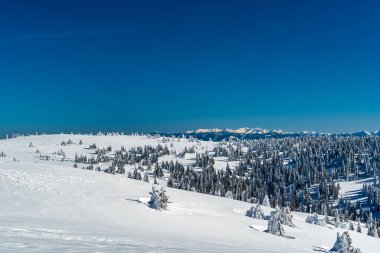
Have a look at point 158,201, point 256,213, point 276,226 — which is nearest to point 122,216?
point 158,201

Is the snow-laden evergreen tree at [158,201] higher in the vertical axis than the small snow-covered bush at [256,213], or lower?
higher

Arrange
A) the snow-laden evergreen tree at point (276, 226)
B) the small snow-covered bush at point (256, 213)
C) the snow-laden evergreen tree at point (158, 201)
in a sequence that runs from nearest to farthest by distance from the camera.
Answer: the snow-laden evergreen tree at point (276, 226), the snow-laden evergreen tree at point (158, 201), the small snow-covered bush at point (256, 213)

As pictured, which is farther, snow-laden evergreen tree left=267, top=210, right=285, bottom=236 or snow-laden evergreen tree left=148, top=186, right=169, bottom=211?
snow-laden evergreen tree left=148, top=186, right=169, bottom=211

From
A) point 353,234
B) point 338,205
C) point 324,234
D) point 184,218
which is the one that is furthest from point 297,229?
point 338,205

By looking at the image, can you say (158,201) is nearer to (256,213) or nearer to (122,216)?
(122,216)

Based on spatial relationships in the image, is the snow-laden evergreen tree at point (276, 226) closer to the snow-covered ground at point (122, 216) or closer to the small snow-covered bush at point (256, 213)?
the snow-covered ground at point (122, 216)

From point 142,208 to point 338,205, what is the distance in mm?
160630

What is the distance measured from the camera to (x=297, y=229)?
62.2m

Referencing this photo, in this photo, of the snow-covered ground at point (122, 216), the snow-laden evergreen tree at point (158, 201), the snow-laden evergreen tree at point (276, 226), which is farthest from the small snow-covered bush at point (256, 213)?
the snow-laden evergreen tree at point (158, 201)

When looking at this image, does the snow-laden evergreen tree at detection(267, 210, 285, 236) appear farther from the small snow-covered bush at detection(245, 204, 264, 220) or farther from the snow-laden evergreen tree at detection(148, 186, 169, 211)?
the snow-laden evergreen tree at detection(148, 186, 169, 211)

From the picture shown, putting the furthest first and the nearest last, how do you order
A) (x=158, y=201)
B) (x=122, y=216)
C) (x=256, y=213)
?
(x=256, y=213)
(x=158, y=201)
(x=122, y=216)

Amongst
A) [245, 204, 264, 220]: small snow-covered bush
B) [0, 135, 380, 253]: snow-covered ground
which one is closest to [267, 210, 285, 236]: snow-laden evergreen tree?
[0, 135, 380, 253]: snow-covered ground

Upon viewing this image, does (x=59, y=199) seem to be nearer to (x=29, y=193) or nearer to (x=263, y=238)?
(x=29, y=193)

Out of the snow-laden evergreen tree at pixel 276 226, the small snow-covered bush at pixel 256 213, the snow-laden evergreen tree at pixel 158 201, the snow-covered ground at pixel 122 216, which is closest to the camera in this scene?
the snow-covered ground at pixel 122 216
